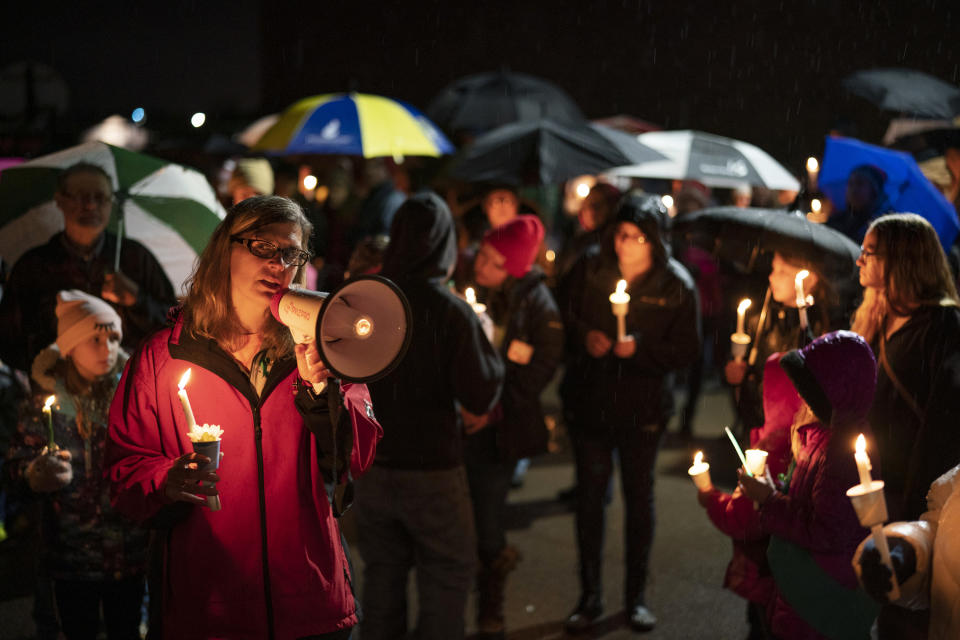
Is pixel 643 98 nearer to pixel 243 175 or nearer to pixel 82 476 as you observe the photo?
pixel 243 175

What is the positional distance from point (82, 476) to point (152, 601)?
1.26 metres

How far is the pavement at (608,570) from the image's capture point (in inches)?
195

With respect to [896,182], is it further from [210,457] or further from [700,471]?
[210,457]

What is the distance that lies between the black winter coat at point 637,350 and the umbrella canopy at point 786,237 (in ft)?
1.64

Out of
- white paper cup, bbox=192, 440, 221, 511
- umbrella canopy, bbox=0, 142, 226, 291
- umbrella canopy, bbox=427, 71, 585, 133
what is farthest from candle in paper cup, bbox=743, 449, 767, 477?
umbrella canopy, bbox=427, 71, 585, 133

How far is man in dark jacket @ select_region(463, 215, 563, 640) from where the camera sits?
191 inches

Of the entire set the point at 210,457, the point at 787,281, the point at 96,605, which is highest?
the point at 787,281

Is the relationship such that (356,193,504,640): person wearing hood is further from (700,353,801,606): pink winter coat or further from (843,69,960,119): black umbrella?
(843,69,960,119): black umbrella

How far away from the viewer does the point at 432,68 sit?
18.3 metres

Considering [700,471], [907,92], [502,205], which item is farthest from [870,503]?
[907,92]

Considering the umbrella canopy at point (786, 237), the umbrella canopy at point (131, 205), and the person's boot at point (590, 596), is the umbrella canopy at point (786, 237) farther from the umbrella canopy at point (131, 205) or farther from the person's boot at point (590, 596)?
the umbrella canopy at point (131, 205)

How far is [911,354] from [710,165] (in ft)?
12.0

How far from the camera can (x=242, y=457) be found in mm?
2627

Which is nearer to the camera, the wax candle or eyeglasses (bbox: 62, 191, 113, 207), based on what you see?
the wax candle
